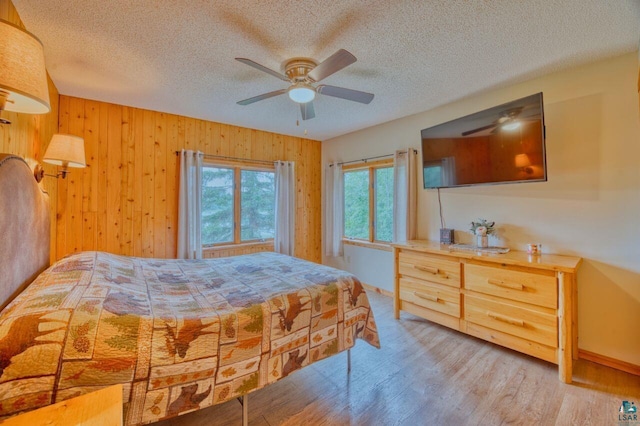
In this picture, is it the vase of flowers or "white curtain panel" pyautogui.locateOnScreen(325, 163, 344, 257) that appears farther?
"white curtain panel" pyautogui.locateOnScreen(325, 163, 344, 257)

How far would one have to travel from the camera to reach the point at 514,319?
7.64 ft

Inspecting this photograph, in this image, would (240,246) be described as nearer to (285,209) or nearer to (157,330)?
(285,209)

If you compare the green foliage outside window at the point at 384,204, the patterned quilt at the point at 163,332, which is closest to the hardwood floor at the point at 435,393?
the patterned quilt at the point at 163,332

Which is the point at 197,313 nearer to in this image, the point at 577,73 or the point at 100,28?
the point at 100,28

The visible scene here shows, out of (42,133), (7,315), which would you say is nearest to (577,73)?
(7,315)

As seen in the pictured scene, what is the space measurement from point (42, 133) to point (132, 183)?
101 cm

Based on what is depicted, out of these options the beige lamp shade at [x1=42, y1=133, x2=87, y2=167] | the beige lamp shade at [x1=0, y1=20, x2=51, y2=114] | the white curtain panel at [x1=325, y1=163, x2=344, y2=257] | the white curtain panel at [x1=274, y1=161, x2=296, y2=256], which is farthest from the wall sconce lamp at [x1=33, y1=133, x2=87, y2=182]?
the white curtain panel at [x1=325, y1=163, x2=344, y2=257]

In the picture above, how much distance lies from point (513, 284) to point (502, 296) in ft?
0.50

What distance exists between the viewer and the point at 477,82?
8.66ft

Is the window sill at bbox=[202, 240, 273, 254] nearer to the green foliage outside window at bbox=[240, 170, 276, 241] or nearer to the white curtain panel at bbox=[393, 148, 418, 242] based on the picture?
the green foliage outside window at bbox=[240, 170, 276, 241]

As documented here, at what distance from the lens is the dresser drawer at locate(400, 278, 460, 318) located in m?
2.73

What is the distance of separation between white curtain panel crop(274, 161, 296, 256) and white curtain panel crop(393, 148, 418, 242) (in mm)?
1638

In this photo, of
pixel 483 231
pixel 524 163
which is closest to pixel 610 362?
pixel 483 231

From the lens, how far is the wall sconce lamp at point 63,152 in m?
2.03
